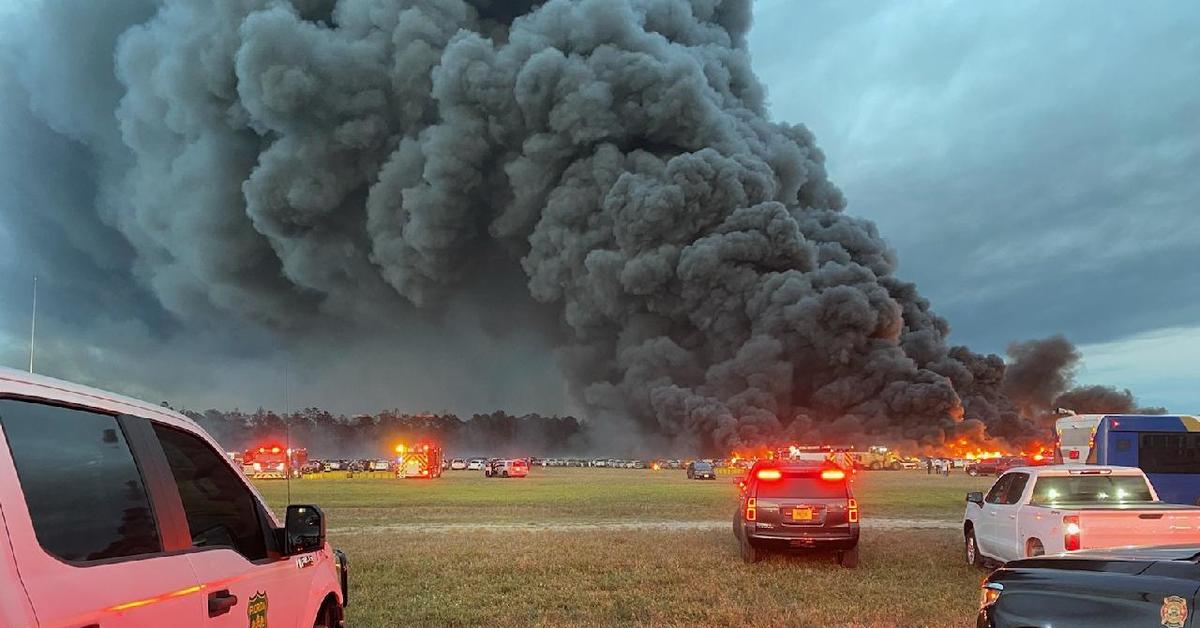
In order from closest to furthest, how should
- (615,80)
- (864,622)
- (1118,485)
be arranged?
(864,622)
(1118,485)
(615,80)

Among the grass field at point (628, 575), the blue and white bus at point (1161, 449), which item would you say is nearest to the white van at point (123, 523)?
the grass field at point (628, 575)

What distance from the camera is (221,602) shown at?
3488 millimetres

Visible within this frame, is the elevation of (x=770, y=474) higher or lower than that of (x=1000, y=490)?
higher

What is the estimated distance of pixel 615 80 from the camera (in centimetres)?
6912

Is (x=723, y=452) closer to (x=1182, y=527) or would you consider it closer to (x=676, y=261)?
(x=676, y=261)

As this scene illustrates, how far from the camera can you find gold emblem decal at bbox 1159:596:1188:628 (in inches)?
159

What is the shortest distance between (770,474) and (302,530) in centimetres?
1083

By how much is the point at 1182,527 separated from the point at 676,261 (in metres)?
61.6

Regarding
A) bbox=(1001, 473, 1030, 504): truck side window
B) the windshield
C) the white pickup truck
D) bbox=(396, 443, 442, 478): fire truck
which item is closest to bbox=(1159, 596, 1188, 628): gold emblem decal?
the white pickup truck

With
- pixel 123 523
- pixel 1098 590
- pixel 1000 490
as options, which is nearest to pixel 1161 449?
pixel 1000 490

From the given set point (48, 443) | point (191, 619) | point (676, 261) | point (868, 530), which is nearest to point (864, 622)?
point (191, 619)

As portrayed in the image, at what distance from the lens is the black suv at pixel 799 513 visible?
45.8 feet

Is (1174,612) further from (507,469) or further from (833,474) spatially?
(507,469)

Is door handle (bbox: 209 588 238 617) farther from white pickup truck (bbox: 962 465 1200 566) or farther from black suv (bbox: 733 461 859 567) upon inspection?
black suv (bbox: 733 461 859 567)
